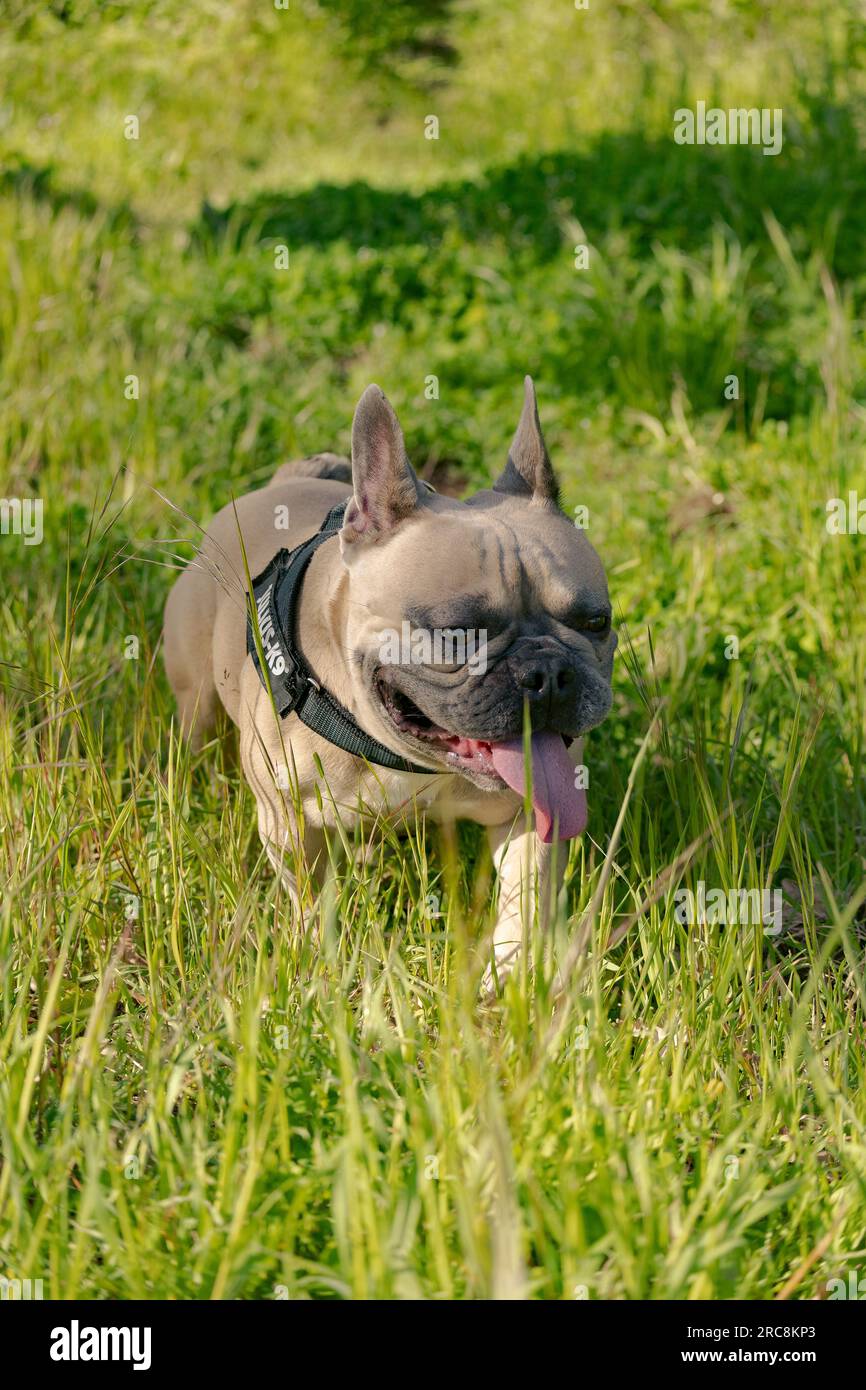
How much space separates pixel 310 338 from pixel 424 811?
3.92 meters

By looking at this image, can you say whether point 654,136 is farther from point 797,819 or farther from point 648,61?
point 797,819

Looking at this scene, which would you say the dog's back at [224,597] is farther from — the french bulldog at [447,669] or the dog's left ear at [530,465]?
the dog's left ear at [530,465]

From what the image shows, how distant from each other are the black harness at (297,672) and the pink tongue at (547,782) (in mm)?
290

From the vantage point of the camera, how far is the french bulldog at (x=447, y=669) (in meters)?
2.53

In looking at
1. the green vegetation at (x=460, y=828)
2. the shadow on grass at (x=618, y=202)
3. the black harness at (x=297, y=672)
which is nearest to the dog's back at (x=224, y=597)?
the green vegetation at (x=460, y=828)

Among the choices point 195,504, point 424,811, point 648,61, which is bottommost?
point 424,811

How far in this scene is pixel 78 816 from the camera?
293cm

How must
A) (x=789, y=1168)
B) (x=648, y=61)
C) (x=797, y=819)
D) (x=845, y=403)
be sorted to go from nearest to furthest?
(x=789, y=1168) < (x=797, y=819) < (x=845, y=403) < (x=648, y=61)

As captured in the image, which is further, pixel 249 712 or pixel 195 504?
pixel 195 504

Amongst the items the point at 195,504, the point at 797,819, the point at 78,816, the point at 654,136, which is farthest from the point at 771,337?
the point at 78,816

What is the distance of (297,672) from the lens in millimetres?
2855

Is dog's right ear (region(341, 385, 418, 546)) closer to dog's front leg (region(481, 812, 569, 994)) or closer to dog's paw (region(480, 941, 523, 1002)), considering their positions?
dog's front leg (region(481, 812, 569, 994))

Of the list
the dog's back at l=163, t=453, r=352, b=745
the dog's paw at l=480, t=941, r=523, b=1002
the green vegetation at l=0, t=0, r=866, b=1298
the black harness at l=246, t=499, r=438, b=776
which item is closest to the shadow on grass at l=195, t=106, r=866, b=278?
the green vegetation at l=0, t=0, r=866, b=1298

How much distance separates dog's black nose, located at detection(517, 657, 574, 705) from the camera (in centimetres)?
246
